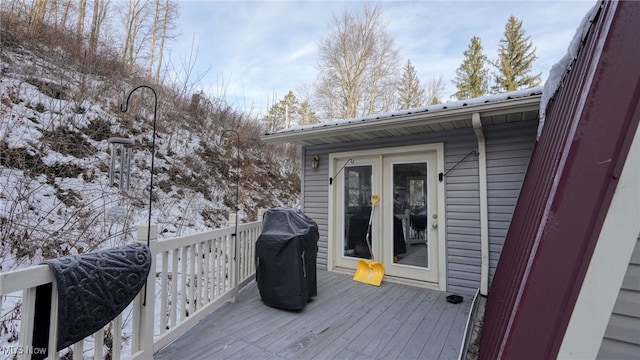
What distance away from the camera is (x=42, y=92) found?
4746 mm

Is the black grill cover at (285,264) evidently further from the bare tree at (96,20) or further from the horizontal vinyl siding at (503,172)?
the bare tree at (96,20)

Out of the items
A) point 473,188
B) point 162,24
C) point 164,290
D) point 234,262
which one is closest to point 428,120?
point 473,188

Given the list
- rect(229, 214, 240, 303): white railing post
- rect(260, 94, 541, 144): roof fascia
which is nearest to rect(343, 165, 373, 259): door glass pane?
rect(260, 94, 541, 144): roof fascia

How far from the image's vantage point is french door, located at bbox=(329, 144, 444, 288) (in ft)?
12.2

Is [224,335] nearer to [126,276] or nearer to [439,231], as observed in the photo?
[126,276]

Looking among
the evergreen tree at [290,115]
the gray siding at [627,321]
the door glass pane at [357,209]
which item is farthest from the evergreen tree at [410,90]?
the gray siding at [627,321]

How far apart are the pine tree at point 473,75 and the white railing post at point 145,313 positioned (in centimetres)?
1703

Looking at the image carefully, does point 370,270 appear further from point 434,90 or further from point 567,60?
point 434,90

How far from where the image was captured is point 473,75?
15.6 m

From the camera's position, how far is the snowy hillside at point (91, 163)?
3156 mm

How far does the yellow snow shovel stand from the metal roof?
1.02 metres

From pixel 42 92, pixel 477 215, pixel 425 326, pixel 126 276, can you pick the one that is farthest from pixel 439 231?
pixel 42 92

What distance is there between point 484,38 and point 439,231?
1683 cm

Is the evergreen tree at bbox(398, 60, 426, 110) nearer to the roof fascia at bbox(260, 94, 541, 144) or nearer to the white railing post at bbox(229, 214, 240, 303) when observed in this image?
the roof fascia at bbox(260, 94, 541, 144)
